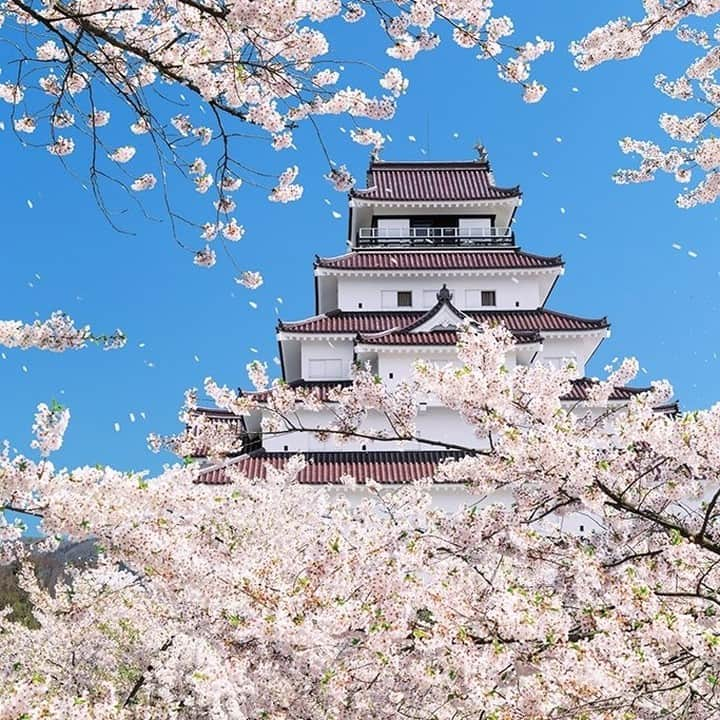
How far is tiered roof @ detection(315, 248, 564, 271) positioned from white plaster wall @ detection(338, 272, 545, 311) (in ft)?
1.41

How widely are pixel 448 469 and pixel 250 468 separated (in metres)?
18.9

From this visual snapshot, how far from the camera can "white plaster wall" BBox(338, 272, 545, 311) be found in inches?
1176

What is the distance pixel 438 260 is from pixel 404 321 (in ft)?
8.78

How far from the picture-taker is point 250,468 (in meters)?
24.9

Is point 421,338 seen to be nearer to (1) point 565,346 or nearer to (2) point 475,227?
(1) point 565,346

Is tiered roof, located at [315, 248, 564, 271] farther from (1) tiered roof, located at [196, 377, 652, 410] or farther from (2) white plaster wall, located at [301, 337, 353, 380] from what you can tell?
(1) tiered roof, located at [196, 377, 652, 410]

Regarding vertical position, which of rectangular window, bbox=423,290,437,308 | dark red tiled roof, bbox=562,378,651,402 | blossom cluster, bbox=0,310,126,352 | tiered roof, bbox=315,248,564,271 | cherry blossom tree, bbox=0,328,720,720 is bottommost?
cherry blossom tree, bbox=0,328,720,720

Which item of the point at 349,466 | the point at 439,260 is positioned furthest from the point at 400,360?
the point at 439,260

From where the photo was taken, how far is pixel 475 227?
105 feet

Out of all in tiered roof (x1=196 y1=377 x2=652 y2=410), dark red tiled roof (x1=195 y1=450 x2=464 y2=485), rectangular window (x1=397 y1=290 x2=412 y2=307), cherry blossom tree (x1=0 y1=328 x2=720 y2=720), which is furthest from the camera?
rectangular window (x1=397 y1=290 x2=412 y2=307)

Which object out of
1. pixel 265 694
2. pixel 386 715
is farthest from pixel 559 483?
pixel 265 694

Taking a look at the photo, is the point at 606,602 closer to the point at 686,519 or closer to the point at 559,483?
the point at 559,483

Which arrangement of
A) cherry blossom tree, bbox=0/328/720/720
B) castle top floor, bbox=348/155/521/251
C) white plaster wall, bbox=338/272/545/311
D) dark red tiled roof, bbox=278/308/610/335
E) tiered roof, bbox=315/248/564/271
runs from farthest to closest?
1. castle top floor, bbox=348/155/521/251
2. white plaster wall, bbox=338/272/545/311
3. tiered roof, bbox=315/248/564/271
4. dark red tiled roof, bbox=278/308/610/335
5. cherry blossom tree, bbox=0/328/720/720

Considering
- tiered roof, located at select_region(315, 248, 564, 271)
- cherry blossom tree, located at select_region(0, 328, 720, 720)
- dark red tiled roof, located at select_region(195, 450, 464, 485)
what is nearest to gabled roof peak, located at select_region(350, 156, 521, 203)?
tiered roof, located at select_region(315, 248, 564, 271)
